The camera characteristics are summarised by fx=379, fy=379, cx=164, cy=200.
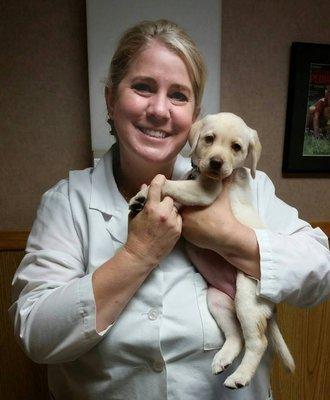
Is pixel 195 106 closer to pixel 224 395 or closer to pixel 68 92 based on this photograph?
pixel 68 92

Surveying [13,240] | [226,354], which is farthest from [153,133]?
[13,240]

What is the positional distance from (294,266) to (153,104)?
1.74 ft

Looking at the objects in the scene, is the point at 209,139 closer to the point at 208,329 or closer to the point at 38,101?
the point at 208,329

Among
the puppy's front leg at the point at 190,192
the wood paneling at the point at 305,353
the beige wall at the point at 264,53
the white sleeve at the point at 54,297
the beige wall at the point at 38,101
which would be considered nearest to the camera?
the white sleeve at the point at 54,297

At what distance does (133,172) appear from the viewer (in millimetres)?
1100

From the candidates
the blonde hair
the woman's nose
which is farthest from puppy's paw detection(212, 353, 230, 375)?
the blonde hair

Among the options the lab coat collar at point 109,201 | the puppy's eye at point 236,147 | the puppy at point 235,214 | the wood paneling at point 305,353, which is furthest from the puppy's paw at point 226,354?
the wood paneling at point 305,353

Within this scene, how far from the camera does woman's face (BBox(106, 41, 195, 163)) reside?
972mm

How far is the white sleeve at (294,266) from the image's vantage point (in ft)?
2.88

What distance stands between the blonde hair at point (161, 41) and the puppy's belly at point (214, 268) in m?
0.45

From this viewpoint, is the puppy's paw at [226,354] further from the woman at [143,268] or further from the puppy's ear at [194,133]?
the puppy's ear at [194,133]

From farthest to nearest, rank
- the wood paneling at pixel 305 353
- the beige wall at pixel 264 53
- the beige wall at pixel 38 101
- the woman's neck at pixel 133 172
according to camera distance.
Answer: the wood paneling at pixel 305 353 → the beige wall at pixel 264 53 → the beige wall at pixel 38 101 → the woman's neck at pixel 133 172

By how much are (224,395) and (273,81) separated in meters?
1.26

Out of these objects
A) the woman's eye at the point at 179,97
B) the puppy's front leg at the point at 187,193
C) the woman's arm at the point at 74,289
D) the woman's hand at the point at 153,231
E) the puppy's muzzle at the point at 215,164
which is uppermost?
the woman's eye at the point at 179,97
